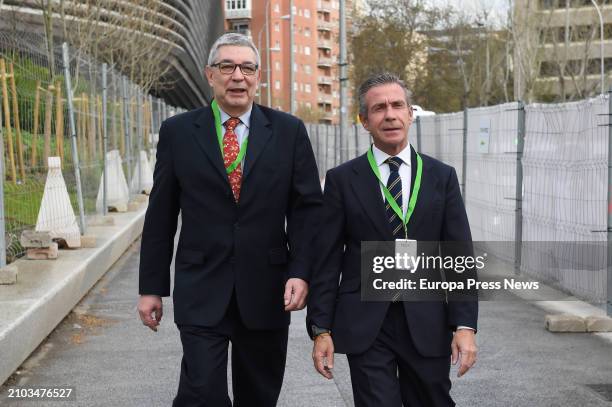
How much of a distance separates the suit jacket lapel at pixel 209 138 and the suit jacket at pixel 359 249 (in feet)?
2.21

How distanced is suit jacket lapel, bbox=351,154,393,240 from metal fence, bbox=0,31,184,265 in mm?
5762

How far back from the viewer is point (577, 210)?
10.5 m

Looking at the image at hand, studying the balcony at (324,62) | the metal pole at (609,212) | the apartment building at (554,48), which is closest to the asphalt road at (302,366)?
the metal pole at (609,212)

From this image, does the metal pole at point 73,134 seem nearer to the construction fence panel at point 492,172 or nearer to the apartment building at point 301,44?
the construction fence panel at point 492,172

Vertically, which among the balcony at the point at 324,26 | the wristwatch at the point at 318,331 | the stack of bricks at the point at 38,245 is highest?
the balcony at the point at 324,26

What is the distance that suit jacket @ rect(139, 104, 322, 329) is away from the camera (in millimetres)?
4777

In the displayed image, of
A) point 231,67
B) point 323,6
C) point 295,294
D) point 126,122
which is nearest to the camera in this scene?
point 295,294

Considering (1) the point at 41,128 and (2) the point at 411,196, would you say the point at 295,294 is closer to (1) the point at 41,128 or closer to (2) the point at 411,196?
(2) the point at 411,196

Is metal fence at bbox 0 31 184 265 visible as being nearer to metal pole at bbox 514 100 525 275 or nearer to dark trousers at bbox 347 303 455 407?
metal pole at bbox 514 100 525 275

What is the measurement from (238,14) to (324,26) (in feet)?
40.0

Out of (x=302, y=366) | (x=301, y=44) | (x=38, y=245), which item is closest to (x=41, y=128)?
(x=38, y=245)

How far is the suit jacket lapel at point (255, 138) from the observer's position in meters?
4.81

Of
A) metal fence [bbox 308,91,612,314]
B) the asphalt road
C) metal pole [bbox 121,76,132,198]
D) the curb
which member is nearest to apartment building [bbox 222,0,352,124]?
metal pole [bbox 121,76,132,198]

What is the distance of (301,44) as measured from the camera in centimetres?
14525
